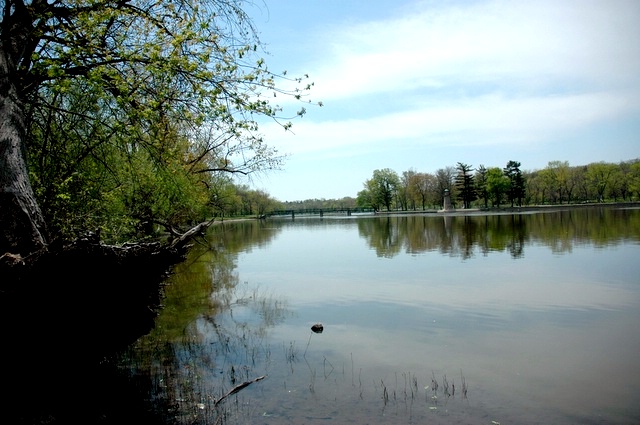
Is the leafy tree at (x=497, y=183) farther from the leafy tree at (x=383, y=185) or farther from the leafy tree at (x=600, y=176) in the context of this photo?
the leafy tree at (x=383, y=185)

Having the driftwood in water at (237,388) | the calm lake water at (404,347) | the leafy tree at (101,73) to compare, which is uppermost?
the leafy tree at (101,73)

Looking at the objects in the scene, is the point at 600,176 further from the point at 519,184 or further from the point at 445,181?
the point at 445,181

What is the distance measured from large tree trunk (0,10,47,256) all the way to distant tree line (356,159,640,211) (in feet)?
369

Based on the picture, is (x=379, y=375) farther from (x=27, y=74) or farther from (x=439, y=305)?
(x=27, y=74)

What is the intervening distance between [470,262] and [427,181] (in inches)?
4188

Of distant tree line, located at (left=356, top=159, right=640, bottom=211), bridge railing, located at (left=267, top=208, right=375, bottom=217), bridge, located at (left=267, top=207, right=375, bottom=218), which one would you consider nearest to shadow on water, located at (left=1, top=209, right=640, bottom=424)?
distant tree line, located at (left=356, top=159, right=640, bottom=211)

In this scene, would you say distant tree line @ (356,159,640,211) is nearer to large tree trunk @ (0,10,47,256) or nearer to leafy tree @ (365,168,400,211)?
leafy tree @ (365,168,400,211)

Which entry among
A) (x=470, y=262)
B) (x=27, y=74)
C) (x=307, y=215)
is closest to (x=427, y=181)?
(x=307, y=215)

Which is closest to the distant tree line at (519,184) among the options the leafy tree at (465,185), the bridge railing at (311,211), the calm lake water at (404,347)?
the leafy tree at (465,185)

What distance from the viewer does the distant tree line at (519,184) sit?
111500mm

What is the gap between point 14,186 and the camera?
6.11 metres

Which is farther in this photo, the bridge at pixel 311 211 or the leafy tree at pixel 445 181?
the bridge at pixel 311 211

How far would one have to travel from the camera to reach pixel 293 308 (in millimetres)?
15867

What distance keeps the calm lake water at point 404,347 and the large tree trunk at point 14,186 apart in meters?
3.61
